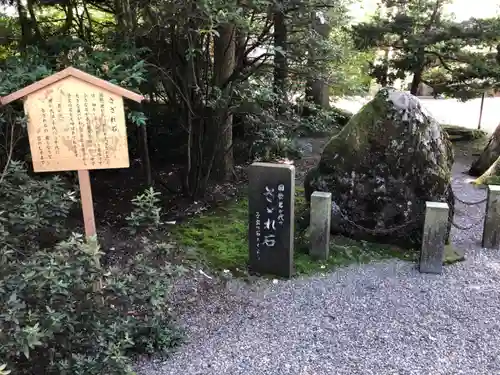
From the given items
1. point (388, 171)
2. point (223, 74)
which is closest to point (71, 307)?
point (388, 171)

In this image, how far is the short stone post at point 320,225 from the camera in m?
4.63

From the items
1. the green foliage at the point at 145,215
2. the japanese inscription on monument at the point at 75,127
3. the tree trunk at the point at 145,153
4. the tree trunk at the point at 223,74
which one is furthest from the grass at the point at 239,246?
the japanese inscription on monument at the point at 75,127

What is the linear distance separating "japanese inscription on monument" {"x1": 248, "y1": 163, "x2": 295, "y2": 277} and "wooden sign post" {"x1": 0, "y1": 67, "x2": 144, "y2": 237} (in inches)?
58.4

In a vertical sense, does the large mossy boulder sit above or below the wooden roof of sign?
below

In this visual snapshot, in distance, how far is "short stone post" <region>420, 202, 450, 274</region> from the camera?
441cm

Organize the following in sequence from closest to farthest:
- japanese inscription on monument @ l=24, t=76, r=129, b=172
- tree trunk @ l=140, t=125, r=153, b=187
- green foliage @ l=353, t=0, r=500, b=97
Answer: japanese inscription on monument @ l=24, t=76, r=129, b=172, tree trunk @ l=140, t=125, r=153, b=187, green foliage @ l=353, t=0, r=500, b=97

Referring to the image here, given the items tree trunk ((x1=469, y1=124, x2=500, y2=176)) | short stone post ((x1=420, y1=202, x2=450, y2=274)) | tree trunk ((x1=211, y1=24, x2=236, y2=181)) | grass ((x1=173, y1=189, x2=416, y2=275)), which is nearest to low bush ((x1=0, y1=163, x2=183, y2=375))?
grass ((x1=173, y1=189, x2=416, y2=275))

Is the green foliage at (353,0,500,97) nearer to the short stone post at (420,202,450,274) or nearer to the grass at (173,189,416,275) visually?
the grass at (173,189,416,275)

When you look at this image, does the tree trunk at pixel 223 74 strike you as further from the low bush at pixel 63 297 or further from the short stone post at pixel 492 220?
the short stone post at pixel 492 220

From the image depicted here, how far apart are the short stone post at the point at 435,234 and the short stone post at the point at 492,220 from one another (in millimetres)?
951

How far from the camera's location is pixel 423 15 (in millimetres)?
10094

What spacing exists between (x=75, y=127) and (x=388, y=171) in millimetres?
3272

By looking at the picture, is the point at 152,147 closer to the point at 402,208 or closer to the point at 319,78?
the point at 319,78

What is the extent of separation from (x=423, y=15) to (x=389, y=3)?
101cm
